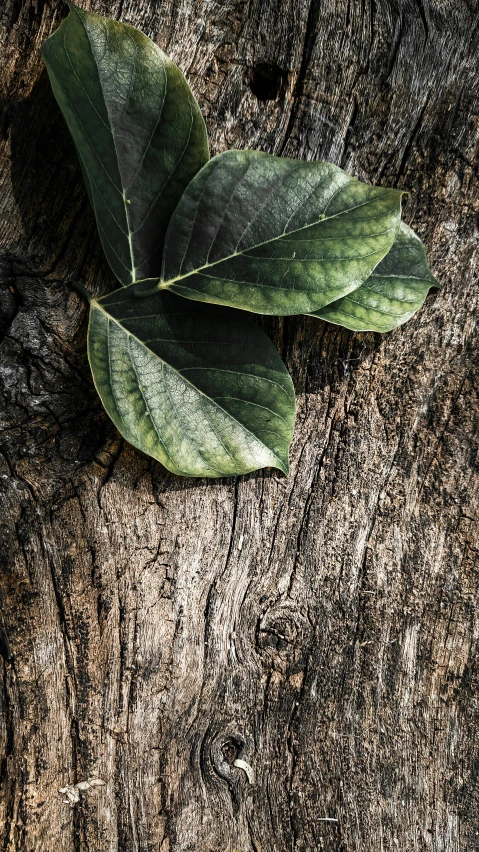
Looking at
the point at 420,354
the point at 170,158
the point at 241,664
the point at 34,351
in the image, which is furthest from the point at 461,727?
the point at 170,158

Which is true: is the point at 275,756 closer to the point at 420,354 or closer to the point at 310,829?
the point at 310,829

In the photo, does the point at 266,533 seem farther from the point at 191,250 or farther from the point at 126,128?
the point at 126,128

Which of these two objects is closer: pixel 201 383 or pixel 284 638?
pixel 201 383

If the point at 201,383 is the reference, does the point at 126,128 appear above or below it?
above

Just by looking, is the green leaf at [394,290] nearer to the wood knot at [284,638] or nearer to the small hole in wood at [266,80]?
the small hole in wood at [266,80]

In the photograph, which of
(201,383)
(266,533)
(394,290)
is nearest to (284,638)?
(266,533)

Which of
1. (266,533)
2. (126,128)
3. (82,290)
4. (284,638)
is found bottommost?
(284,638)

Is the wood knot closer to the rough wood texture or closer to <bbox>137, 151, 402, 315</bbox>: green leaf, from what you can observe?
the rough wood texture

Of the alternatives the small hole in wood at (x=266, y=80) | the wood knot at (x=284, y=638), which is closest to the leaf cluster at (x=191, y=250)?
the small hole in wood at (x=266, y=80)
